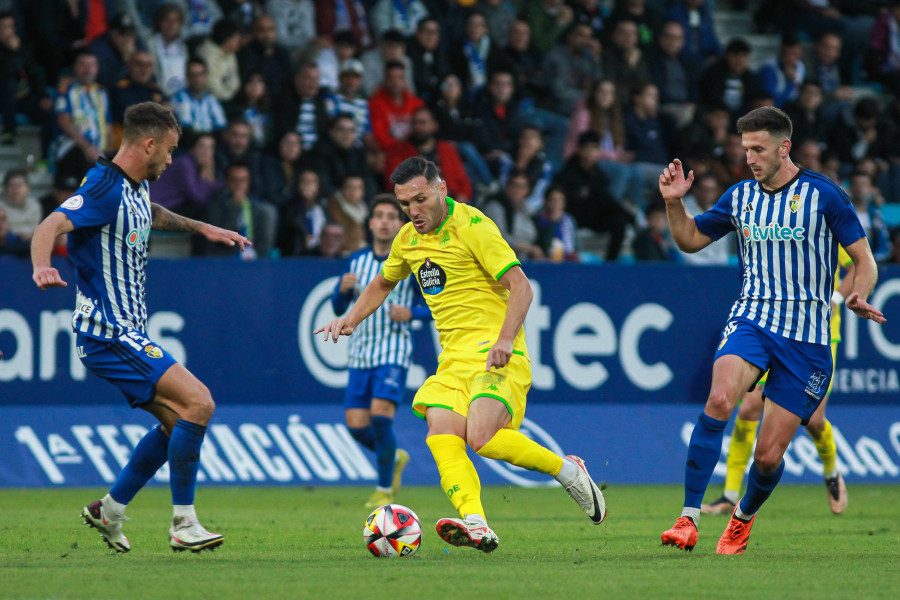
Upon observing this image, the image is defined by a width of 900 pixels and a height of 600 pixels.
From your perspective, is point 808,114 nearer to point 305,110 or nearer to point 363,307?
point 305,110

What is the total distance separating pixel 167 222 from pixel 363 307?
121 cm

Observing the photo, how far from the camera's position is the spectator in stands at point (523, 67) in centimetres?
1667

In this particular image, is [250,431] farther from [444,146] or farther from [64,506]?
[444,146]

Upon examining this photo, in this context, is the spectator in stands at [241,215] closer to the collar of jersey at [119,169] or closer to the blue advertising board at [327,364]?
the blue advertising board at [327,364]

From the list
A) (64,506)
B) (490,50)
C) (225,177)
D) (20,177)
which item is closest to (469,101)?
(490,50)

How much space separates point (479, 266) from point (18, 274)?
21.7 ft

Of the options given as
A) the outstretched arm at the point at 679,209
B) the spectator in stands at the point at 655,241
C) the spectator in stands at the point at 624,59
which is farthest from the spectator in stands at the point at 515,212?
the outstretched arm at the point at 679,209

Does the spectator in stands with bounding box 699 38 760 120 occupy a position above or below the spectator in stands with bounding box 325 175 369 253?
above

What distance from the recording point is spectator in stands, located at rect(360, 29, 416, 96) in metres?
15.6

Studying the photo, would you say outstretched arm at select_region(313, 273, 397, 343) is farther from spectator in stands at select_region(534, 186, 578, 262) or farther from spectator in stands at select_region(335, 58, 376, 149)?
spectator in stands at select_region(335, 58, 376, 149)

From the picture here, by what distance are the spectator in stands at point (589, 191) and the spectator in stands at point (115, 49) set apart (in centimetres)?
521

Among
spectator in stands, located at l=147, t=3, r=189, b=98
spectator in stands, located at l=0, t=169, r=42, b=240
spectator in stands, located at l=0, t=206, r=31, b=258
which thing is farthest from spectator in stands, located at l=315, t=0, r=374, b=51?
spectator in stands, located at l=0, t=206, r=31, b=258

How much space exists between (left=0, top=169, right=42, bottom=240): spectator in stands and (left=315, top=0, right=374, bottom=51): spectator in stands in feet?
14.5

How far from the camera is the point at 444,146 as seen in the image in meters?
15.2
